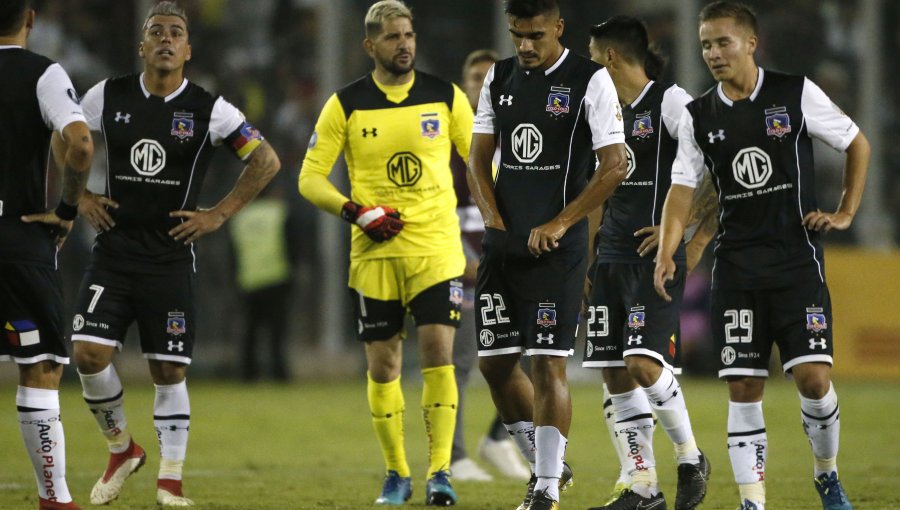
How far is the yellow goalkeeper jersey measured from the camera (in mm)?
8375

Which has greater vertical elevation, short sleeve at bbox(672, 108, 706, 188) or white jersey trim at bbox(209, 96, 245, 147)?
white jersey trim at bbox(209, 96, 245, 147)

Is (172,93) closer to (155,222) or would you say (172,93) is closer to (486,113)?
(155,222)

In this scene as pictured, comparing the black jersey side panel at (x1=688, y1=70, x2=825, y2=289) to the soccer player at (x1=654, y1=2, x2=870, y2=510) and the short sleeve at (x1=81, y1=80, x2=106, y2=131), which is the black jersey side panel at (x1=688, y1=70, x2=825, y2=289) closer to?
the soccer player at (x1=654, y1=2, x2=870, y2=510)

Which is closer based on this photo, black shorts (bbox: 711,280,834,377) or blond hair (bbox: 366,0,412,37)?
black shorts (bbox: 711,280,834,377)

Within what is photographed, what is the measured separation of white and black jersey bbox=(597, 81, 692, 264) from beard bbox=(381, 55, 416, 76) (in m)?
1.42

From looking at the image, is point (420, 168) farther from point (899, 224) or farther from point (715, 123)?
point (899, 224)

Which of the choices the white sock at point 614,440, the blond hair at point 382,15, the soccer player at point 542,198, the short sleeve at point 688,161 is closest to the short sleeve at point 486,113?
the soccer player at point 542,198

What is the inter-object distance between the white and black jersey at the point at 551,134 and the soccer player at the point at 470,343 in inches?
101

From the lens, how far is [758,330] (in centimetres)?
673

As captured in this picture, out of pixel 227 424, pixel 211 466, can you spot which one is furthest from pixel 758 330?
pixel 227 424

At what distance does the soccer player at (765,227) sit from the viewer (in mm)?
6691

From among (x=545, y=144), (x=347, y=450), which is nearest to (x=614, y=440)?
(x=545, y=144)

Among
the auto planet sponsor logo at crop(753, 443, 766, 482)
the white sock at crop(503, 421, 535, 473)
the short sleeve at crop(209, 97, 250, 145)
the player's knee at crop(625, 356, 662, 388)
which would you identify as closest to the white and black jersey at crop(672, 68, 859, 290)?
the player's knee at crop(625, 356, 662, 388)

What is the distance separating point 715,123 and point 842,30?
542 inches
